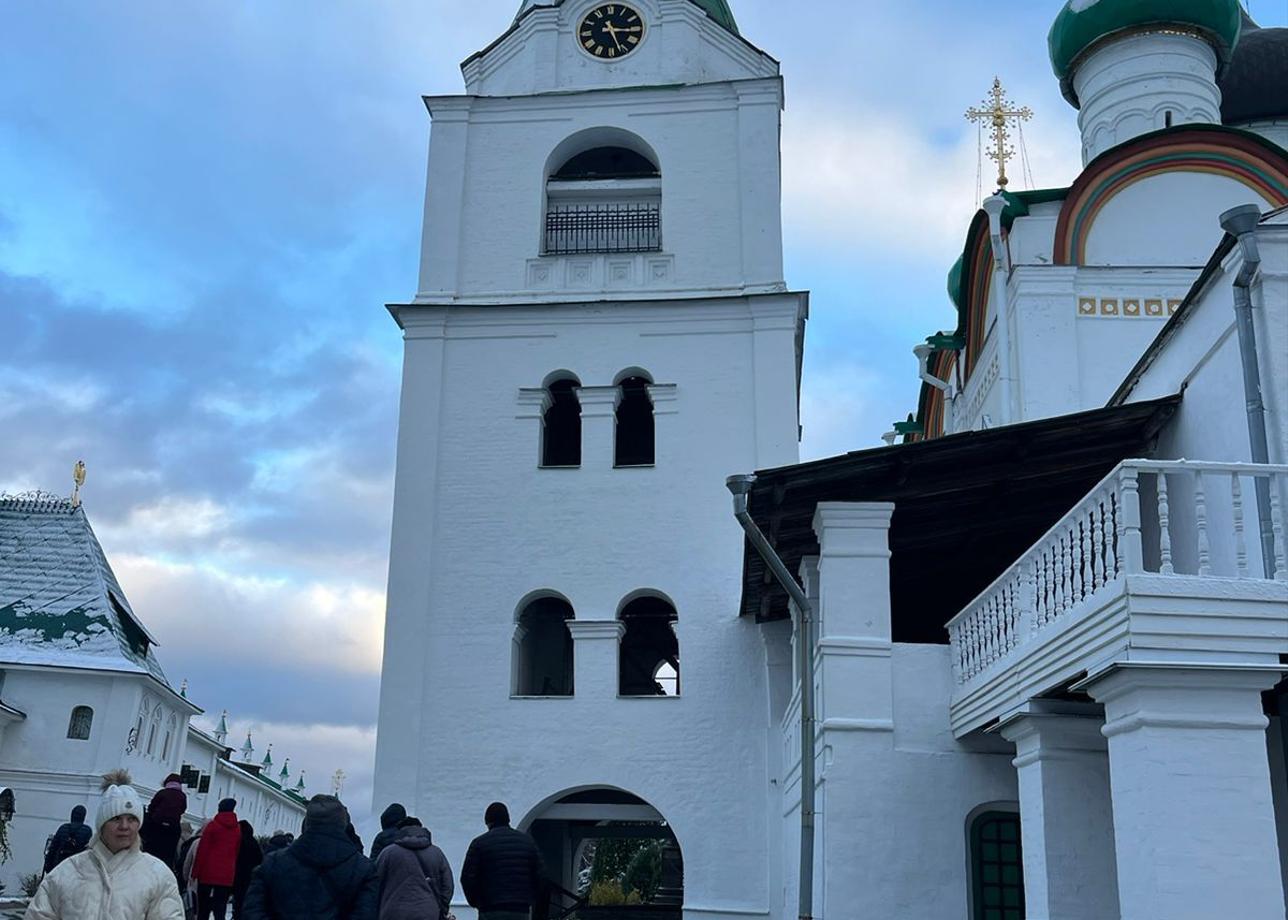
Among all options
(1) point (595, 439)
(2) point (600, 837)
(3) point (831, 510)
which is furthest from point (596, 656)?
(3) point (831, 510)

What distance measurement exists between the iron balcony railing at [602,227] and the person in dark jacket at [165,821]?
1099cm

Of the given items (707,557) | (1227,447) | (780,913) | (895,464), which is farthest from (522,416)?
(1227,447)

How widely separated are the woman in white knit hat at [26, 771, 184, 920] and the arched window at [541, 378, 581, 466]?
45.1ft

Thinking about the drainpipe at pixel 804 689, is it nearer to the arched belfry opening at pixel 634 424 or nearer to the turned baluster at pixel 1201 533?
the turned baluster at pixel 1201 533

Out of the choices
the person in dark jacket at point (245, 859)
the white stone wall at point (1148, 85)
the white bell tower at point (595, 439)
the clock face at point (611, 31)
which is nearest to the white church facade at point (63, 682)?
the white bell tower at point (595, 439)

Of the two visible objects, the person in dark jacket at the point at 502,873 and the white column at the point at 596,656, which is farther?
the white column at the point at 596,656

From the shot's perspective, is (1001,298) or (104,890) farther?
(1001,298)

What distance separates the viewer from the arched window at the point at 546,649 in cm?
1811

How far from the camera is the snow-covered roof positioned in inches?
1144

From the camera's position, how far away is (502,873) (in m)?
8.38

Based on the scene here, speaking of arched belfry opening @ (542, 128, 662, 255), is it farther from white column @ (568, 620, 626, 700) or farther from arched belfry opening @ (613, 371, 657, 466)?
white column @ (568, 620, 626, 700)

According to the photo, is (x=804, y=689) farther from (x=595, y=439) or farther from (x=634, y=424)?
(x=634, y=424)

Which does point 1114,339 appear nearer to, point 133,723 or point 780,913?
point 780,913

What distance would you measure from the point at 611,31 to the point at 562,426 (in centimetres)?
576
